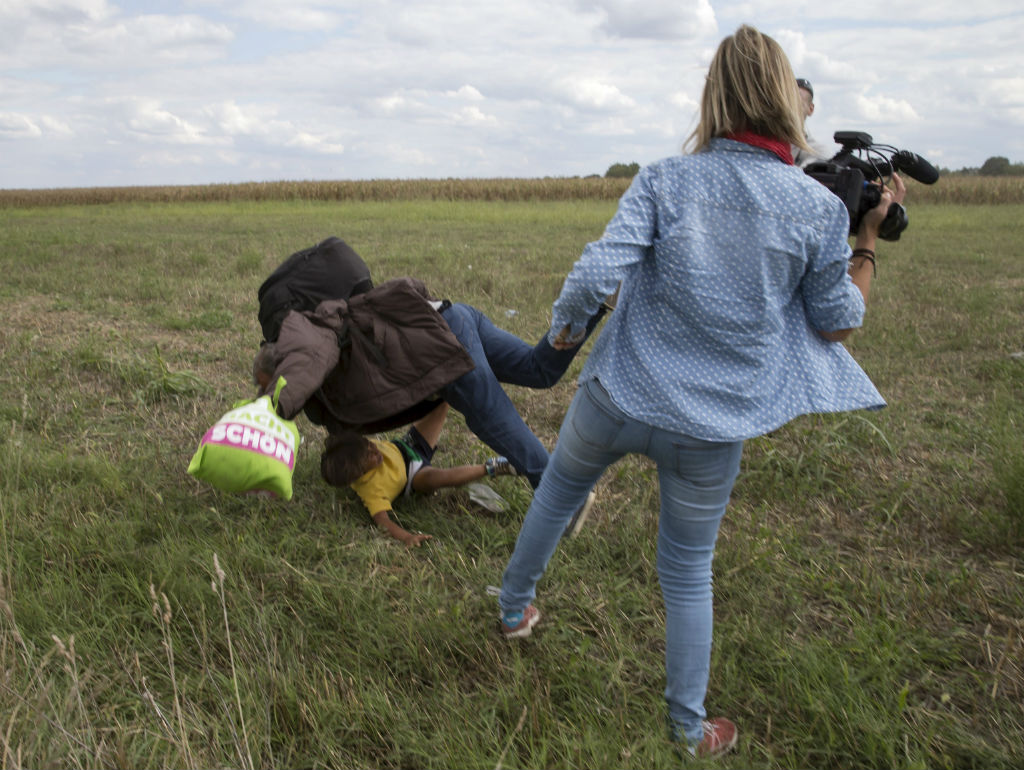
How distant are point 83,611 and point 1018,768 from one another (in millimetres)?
2792

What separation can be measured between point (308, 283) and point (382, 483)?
0.89 m

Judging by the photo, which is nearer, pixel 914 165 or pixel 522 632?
pixel 914 165

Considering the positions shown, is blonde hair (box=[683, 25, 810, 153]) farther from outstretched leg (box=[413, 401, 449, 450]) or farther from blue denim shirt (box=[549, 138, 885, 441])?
outstretched leg (box=[413, 401, 449, 450])

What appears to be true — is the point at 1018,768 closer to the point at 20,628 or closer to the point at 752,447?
the point at 752,447

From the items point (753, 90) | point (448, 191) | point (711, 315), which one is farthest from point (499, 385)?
point (448, 191)

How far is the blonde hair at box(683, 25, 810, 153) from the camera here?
1.83m

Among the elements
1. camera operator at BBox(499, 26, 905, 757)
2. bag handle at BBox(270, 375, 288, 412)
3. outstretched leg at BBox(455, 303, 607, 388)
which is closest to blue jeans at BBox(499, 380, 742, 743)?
camera operator at BBox(499, 26, 905, 757)

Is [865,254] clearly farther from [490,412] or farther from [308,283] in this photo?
[308,283]

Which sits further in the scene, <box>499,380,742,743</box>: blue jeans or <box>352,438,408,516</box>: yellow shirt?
<box>352,438,408,516</box>: yellow shirt

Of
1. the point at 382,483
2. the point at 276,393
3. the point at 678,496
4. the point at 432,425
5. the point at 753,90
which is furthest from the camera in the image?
the point at 432,425

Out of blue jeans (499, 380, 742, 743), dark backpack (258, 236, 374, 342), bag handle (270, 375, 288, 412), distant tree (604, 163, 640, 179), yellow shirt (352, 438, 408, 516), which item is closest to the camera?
blue jeans (499, 380, 742, 743)

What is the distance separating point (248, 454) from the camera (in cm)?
214

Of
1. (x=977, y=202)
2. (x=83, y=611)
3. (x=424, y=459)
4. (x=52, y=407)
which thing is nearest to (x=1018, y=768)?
(x=424, y=459)

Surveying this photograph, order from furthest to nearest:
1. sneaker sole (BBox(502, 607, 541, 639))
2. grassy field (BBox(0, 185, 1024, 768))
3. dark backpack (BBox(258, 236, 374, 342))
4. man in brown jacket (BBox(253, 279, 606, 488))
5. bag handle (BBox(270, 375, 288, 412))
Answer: dark backpack (BBox(258, 236, 374, 342)) → man in brown jacket (BBox(253, 279, 606, 488)) → sneaker sole (BBox(502, 607, 541, 639)) → bag handle (BBox(270, 375, 288, 412)) → grassy field (BBox(0, 185, 1024, 768))
